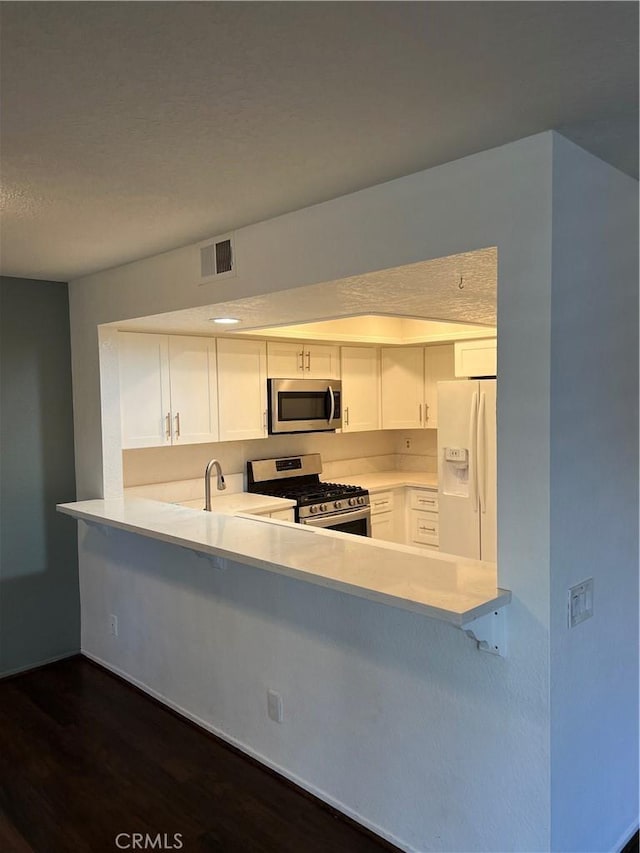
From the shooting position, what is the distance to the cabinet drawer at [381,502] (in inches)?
204

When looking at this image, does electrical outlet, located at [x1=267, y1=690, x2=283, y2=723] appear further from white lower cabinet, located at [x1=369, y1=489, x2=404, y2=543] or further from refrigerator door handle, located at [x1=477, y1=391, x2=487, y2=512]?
white lower cabinet, located at [x1=369, y1=489, x2=404, y2=543]

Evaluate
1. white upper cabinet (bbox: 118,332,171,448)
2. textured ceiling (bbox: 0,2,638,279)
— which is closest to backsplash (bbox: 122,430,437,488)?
white upper cabinet (bbox: 118,332,171,448)

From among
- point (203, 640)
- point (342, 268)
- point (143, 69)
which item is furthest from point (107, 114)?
point (203, 640)

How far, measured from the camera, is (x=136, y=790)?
9.00 ft

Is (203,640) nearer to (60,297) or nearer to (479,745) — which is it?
(479,745)

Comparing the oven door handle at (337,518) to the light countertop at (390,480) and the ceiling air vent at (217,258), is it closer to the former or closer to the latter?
the light countertop at (390,480)

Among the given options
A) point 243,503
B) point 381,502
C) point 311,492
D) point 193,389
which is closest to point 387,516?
point 381,502

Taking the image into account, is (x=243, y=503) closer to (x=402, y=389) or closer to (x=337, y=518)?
(x=337, y=518)

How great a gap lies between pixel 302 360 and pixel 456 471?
1434 mm

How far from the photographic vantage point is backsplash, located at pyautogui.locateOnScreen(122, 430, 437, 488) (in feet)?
14.8

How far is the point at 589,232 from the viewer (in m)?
1.96

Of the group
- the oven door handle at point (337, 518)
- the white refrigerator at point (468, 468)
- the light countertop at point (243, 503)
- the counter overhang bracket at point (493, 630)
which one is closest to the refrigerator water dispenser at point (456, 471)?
the white refrigerator at point (468, 468)

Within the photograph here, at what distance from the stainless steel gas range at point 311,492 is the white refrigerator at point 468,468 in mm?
665

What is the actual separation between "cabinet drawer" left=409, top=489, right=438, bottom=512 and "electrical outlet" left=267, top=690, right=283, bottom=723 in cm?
275
